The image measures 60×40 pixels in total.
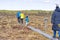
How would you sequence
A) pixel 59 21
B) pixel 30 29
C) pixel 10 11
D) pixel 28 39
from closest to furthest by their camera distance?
pixel 59 21, pixel 28 39, pixel 30 29, pixel 10 11

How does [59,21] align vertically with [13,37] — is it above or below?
above

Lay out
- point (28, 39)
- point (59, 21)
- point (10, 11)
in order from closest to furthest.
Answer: point (59, 21) → point (28, 39) → point (10, 11)

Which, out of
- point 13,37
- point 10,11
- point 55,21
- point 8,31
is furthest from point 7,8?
point 55,21

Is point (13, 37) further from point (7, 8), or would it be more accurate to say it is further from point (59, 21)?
point (7, 8)

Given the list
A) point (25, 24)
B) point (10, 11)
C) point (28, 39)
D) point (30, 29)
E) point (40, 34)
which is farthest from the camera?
point (10, 11)

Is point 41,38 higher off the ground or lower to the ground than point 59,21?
lower

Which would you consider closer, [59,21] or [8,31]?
[59,21]

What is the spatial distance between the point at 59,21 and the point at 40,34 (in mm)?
2125

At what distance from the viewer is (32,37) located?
879 cm

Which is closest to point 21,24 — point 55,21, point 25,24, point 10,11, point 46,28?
point 25,24

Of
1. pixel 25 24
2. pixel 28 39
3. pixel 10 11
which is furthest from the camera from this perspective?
pixel 10 11

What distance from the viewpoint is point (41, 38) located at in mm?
8695

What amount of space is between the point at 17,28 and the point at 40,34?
1321 mm

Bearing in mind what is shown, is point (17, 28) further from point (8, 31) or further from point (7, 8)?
point (7, 8)
